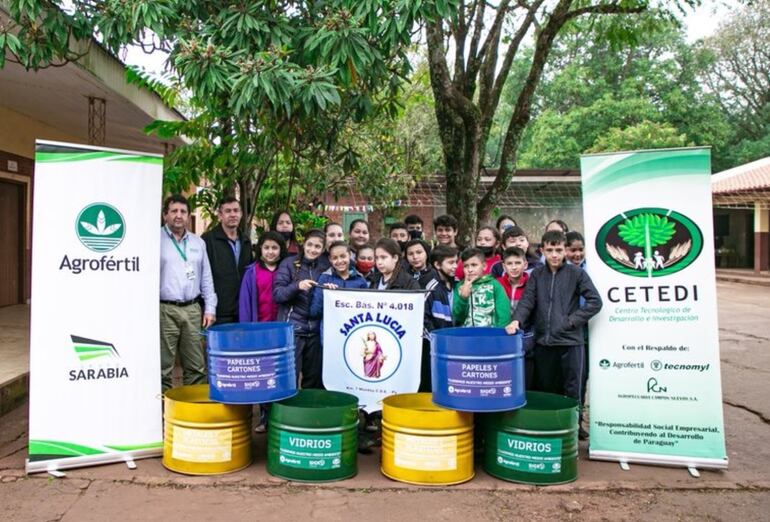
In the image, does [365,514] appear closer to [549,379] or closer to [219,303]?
[549,379]

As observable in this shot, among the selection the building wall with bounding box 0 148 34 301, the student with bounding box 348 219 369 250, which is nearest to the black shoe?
the student with bounding box 348 219 369 250

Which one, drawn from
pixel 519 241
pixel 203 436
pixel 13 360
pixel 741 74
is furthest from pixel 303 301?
pixel 741 74

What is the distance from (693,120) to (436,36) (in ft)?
86.5

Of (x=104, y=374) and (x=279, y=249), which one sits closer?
(x=104, y=374)

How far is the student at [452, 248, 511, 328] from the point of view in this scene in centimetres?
500

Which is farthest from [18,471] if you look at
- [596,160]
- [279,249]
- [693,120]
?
[693,120]

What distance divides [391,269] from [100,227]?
213 centimetres

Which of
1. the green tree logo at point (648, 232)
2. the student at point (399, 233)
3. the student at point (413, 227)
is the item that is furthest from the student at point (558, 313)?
the student at point (413, 227)

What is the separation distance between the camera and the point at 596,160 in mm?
5008

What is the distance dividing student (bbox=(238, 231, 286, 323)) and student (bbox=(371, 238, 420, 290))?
0.89 meters

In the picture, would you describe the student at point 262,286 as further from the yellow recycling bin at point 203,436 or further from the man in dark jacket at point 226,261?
the yellow recycling bin at point 203,436

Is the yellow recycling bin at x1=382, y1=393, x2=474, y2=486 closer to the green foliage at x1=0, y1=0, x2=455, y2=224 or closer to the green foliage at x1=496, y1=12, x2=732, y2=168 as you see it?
the green foliage at x1=0, y1=0, x2=455, y2=224

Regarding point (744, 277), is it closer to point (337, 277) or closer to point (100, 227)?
point (337, 277)

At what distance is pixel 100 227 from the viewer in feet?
15.7
